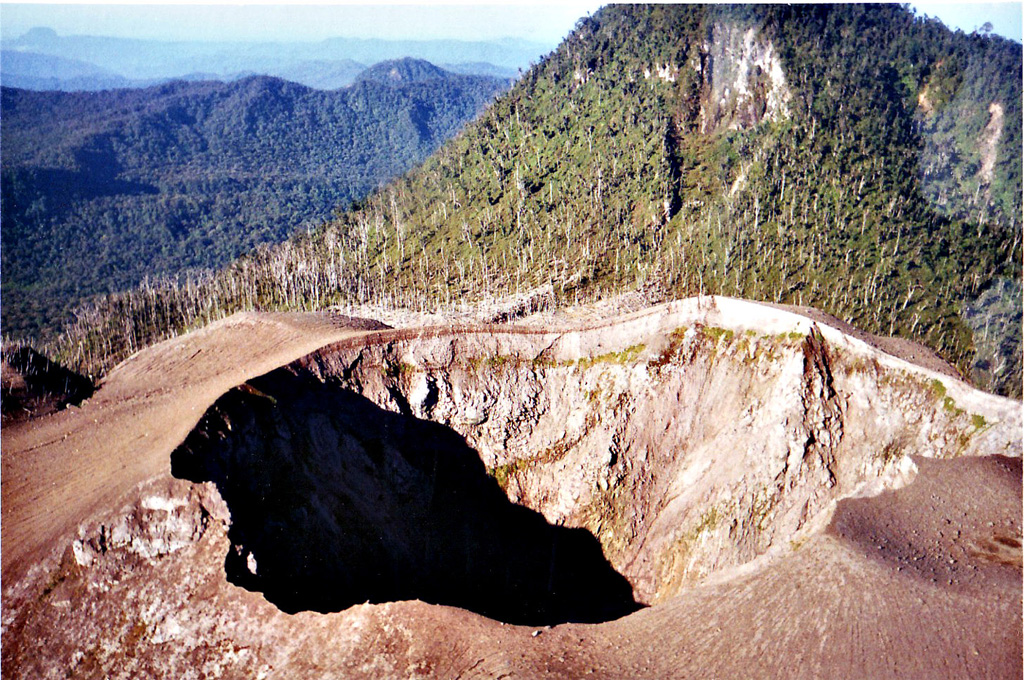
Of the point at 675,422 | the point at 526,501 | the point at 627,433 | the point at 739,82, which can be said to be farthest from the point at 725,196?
the point at 526,501

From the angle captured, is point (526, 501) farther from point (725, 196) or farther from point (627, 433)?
point (725, 196)

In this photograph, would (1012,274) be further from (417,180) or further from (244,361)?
(417,180)

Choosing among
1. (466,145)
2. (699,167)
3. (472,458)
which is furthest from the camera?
(466,145)

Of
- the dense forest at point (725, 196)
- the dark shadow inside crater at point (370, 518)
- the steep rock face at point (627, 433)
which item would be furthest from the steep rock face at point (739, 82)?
the dark shadow inside crater at point (370, 518)

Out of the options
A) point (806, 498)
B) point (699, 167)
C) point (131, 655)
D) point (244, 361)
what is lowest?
point (131, 655)

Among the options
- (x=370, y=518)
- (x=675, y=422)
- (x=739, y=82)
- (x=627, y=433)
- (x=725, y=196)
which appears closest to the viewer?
(x=370, y=518)

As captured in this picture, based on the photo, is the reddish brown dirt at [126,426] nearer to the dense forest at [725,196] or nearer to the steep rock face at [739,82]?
the dense forest at [725,196]

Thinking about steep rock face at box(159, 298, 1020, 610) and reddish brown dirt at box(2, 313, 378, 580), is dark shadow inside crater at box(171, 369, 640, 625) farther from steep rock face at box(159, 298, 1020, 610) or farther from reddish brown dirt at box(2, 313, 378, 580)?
reddish brown dirt at box(2, 313, 378, 580)

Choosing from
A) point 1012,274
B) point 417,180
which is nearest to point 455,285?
point 417,180
